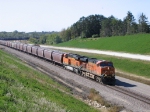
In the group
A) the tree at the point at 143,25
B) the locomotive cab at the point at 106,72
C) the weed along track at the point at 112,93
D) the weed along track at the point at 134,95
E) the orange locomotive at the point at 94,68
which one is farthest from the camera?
the tree at the point at 143,25

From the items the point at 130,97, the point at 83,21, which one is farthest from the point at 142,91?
the point at 83,21

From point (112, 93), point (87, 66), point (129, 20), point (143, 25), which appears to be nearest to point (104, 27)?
point (129, 20)

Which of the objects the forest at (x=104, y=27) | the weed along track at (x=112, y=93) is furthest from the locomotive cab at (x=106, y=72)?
the forest at (x=104, y=27)

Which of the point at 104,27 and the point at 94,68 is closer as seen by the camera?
the point at 94,68

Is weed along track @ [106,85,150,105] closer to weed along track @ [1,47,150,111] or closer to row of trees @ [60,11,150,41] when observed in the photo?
weed along track @ [1,47,150,111]

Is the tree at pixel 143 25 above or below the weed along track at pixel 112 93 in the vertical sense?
above

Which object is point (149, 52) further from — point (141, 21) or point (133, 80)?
point (141, 21)

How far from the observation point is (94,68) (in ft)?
109

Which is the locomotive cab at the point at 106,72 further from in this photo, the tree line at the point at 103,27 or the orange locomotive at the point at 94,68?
the tree line at the point at 103,27

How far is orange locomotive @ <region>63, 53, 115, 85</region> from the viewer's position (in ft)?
104

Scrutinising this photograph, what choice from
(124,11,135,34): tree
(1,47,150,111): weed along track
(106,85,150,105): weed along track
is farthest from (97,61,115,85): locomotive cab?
(124,11,135,34): tree

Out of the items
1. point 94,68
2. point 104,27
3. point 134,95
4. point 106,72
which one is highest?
point 104,27

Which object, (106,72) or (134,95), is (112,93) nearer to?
(134,95)

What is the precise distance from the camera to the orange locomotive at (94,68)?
31688 mm
